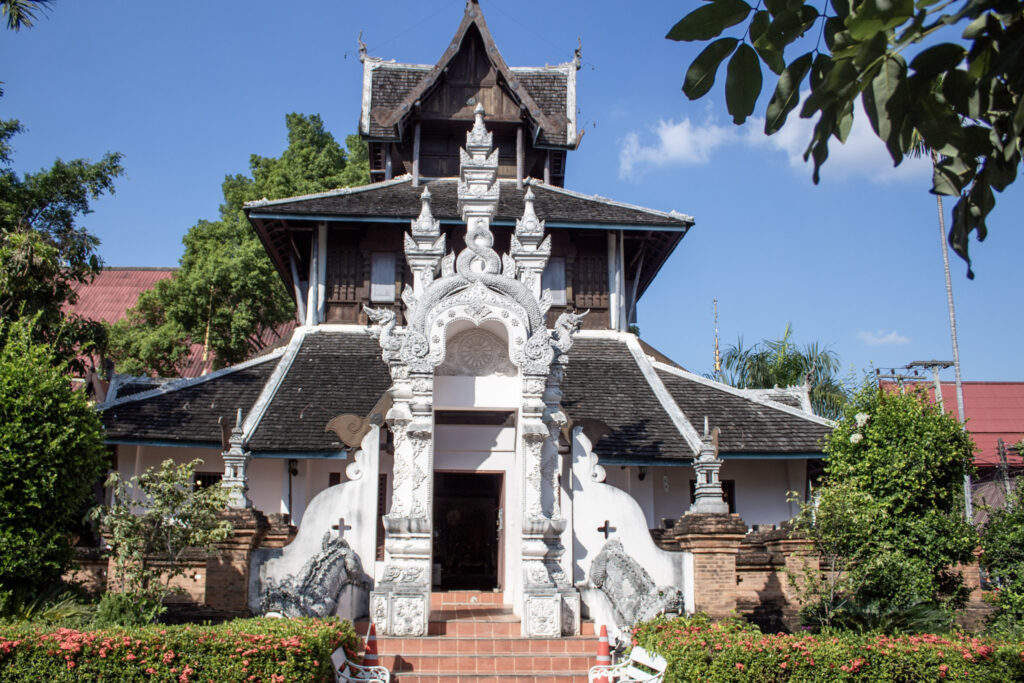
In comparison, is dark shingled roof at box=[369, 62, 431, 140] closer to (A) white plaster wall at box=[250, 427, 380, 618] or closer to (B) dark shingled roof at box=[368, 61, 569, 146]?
(B) dark shingled roof at box=[368, 61, 569, 146]

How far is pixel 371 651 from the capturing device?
9.39m

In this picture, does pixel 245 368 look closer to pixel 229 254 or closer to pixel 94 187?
pixel 94 187

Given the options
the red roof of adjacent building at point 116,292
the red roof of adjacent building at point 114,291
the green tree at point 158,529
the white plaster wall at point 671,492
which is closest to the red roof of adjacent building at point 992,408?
the white plaster wall at point 671,492

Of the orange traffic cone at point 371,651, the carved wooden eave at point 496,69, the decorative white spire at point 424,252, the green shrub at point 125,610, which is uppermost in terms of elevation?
the carved wooden eave at point 496,69

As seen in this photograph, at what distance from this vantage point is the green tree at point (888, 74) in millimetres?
2631

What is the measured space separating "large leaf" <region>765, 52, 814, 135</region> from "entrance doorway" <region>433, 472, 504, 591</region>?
586 inches

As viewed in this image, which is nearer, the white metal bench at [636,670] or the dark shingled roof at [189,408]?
the white metal bench at [636,670]

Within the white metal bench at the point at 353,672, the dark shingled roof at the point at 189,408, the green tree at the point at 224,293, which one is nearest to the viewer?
the white metal bench at the point at 353,672

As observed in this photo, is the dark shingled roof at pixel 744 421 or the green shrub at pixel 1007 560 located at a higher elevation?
the dark shingled roof at pixel 744 421

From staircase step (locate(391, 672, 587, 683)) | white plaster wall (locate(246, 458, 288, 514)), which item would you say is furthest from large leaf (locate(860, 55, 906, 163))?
white plaster wall (locate(246, 458, 288, 514))

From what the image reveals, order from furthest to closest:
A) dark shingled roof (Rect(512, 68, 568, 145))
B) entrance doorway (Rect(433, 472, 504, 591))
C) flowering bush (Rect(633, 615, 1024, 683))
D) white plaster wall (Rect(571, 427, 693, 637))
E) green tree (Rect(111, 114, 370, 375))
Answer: green tree (Rect(111, 114, 370, 375)) < dark shingled roof (Rect(512, 68, 568, 145)) < entrance doorway (Rect(433, 472, 504, 591)) < white plaster wall (Rect(571, 427, 693, 637)) < flowering bush (Rect(633, 615, 1024, 683))

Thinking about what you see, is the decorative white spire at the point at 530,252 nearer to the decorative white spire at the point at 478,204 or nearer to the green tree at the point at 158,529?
the decorative white spire at the point at 478,204

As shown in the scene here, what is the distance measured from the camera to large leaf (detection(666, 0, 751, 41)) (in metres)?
2.82

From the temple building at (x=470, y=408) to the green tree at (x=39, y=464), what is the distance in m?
1.66
